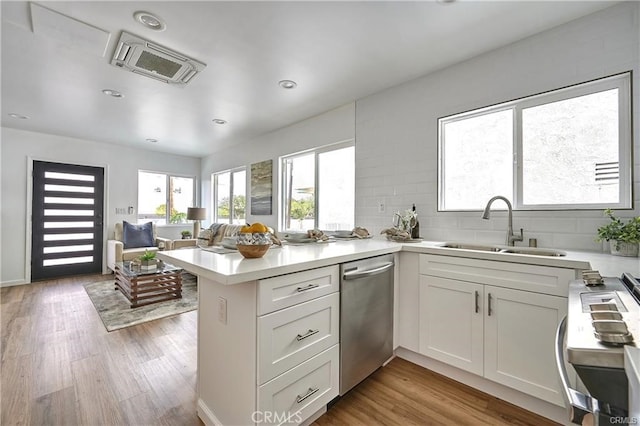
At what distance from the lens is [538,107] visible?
6.73 feet

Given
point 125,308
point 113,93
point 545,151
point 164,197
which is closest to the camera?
point 545,151

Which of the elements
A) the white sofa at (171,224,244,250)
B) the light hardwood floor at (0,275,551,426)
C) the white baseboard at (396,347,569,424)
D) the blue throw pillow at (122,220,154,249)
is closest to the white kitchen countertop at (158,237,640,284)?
the white baseboard at (396,347,569,424)

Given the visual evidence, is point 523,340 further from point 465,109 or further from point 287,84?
point 287,84

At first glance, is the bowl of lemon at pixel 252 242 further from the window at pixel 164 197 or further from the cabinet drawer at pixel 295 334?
the window at pixel 164 197

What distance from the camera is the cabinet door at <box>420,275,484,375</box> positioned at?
1.75 meters

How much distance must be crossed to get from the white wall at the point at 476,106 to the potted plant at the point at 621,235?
0.13 meters

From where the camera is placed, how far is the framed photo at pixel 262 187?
14.9ft

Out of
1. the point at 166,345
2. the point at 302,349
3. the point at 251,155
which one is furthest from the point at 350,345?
the point at 251,155

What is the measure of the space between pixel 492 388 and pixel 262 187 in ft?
13.0

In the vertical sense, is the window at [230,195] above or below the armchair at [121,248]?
above

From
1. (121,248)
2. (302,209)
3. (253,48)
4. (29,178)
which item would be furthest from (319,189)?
(29,178)

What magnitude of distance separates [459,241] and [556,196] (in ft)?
2.43

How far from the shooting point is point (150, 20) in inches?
72.8

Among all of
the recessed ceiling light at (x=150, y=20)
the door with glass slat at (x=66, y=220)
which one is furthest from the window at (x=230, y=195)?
the recessed ceiling light at (x=150, y=20)
